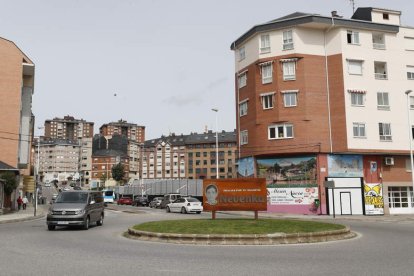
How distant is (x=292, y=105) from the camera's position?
41.0 m

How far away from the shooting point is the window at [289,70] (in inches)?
1640

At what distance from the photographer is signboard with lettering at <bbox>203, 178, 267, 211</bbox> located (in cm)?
2205

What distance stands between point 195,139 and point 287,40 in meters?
102

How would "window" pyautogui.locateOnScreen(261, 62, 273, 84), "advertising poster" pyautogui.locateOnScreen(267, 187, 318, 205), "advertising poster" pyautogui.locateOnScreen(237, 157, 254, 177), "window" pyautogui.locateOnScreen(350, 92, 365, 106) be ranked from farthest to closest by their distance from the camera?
1. "advertising poster" pyautogui.locateOnScreen(237, 157, 254, 177)
2. "window" pyautogui.locateOnScreen(261, 62, 273, 84)
3. "window" pyautogui.locateOnScreen(350, 92, 365, 106)
4. "advertising poster" pyautogui.locateOnScreen(267, 187, 318, 205)

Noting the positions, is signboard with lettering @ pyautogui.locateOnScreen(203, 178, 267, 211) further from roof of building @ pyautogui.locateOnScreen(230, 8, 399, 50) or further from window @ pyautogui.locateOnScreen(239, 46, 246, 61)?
window @ pyautogui.locateOnScreen(239, 46, 246, 61)

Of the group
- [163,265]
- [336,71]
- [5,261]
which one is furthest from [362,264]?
[336,71]

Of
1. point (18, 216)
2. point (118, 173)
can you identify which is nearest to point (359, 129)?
point (18, 216)

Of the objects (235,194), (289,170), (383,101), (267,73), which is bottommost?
(235,194)

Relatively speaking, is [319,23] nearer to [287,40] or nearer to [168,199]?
[287,40]

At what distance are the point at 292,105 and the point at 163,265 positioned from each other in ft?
106

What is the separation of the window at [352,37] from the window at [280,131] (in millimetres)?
10380

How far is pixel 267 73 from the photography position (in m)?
42.8

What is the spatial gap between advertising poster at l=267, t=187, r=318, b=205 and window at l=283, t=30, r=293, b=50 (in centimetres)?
1360

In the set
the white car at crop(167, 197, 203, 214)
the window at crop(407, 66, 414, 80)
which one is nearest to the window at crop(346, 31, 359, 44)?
the window at crop(407, 66, 414, 80)
